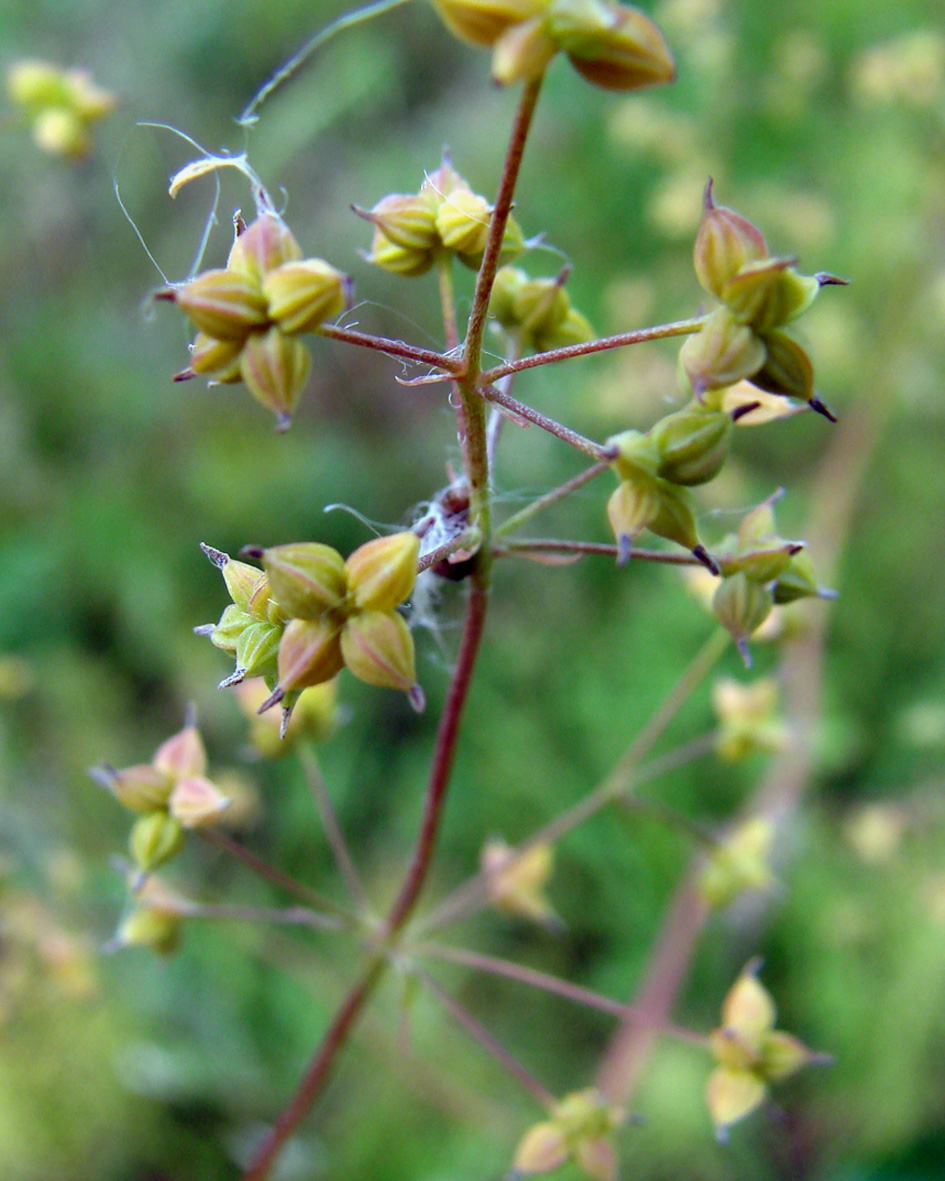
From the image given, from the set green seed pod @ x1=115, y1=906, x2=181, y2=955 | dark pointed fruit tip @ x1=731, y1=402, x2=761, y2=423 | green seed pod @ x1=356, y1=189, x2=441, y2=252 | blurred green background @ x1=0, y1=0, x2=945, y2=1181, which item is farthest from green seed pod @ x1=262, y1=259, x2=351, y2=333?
blurred green background @ x1=0, y1=0, x2=945, y2=1181

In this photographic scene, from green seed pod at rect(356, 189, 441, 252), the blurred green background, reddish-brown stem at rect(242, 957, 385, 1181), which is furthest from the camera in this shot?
the blurred green background

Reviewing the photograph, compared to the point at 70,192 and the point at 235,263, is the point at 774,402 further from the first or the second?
the point at 70,192

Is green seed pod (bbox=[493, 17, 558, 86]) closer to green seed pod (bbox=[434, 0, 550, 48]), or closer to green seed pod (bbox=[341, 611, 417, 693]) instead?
green seed pod (bbox=[434, 0, 550, 48])

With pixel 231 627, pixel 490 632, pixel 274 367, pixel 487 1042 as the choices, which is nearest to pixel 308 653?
pixel 231 627

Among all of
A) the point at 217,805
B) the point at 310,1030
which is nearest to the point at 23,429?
the point at 310,1030

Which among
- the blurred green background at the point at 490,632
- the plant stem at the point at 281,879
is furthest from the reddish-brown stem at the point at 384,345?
the blurred green background at the point at 490,632

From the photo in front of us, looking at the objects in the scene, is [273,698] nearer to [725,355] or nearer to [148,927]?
[725,355]

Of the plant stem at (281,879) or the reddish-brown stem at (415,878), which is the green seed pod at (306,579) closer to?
the reddish-brown stem at (415,878)
